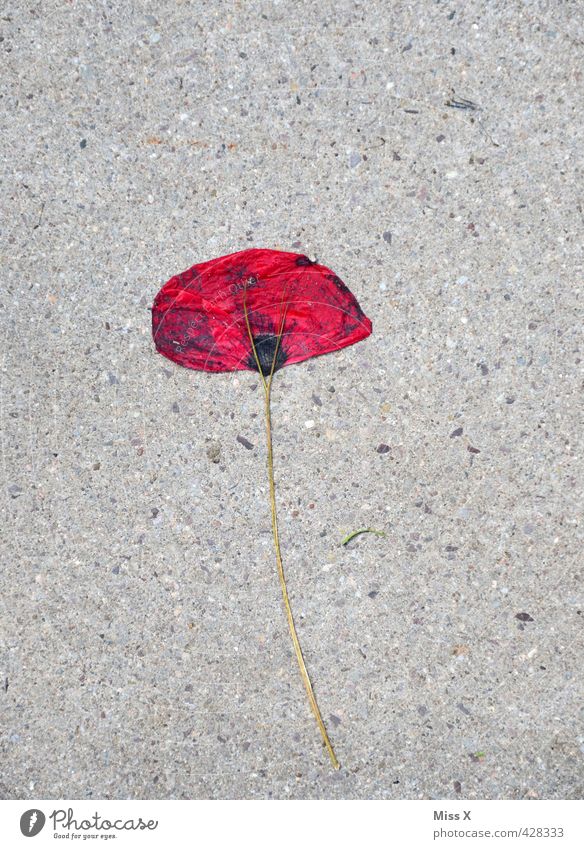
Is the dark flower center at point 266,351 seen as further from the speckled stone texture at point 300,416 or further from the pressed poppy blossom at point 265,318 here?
the speckled stone texture at point 300,416

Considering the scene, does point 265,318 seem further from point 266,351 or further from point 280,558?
point 280,558

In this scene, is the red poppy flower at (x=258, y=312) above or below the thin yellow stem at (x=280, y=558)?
above

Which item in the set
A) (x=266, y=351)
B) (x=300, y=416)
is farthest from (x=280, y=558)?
(x=266, y=351)

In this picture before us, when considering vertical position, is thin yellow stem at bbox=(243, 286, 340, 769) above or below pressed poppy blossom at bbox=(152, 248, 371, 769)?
below
